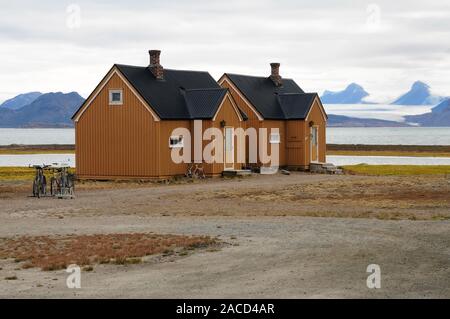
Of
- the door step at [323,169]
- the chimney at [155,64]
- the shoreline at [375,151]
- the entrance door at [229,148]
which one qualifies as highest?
the chimney at [155,64]

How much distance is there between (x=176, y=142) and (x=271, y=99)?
42.1 ft

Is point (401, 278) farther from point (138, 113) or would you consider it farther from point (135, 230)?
point (138, 113)

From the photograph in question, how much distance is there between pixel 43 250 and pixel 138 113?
1036 inches

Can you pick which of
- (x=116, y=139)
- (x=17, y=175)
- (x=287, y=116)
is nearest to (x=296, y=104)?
(x=287, y=116)

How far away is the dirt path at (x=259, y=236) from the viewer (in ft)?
49.6

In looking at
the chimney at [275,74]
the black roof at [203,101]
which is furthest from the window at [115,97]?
the chimney at [275,74]

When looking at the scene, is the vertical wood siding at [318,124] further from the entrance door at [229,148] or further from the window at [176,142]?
the window at [176,142]

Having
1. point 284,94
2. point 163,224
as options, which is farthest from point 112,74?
point 163,224

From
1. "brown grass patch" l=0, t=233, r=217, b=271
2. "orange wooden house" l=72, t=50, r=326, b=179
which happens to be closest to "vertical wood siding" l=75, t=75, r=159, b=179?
Result: "orange wooden house" l=72, t=50, r=326, b=179

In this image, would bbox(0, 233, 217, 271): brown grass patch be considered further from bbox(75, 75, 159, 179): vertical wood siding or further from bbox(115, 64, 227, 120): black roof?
bbox(115, 64, 227, 120): black roof

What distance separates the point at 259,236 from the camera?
72.4 feet

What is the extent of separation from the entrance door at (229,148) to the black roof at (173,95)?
2139 millimetres

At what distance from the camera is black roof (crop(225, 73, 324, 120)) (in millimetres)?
55906

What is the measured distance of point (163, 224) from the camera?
2538 centimetres
